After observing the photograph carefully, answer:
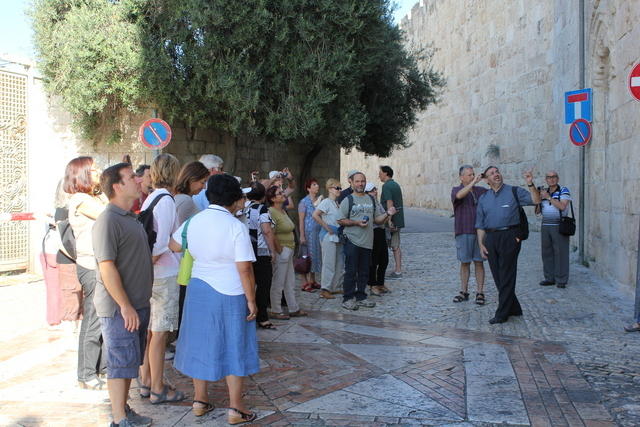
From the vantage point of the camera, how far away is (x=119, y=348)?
376cm

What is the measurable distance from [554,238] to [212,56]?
677cm

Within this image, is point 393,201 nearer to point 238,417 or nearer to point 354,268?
point 354,268

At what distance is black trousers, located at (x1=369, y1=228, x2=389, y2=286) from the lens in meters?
9.10

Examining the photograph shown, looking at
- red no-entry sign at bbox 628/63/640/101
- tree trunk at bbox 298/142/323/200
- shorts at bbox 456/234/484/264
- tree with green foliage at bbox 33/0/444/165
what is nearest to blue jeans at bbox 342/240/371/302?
shorts at bbox 456/234/484/264

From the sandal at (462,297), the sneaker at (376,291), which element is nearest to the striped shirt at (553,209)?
the sandal at (462,297)

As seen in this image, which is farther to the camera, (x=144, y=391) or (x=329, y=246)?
(x=329, y=246)

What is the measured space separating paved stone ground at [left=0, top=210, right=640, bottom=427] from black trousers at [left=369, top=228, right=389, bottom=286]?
0.70 metres

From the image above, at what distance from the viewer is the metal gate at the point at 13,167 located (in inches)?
416

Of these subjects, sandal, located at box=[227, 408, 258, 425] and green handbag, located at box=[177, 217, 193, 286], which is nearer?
sandal, located at box=[227, 408, 258, 425]

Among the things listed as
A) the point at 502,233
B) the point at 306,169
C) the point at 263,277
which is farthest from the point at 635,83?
the point at 306,169

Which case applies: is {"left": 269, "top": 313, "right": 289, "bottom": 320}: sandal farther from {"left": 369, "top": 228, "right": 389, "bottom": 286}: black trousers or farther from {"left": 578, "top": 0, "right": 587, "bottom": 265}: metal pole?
{"left": 578, "top": 0, "right": 587, "bottom": 265}: metal pole

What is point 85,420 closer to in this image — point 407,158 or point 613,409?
point 613,409

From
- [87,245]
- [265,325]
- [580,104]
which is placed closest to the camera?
[87,245]

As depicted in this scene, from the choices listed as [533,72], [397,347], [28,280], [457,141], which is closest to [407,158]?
[457,141]
